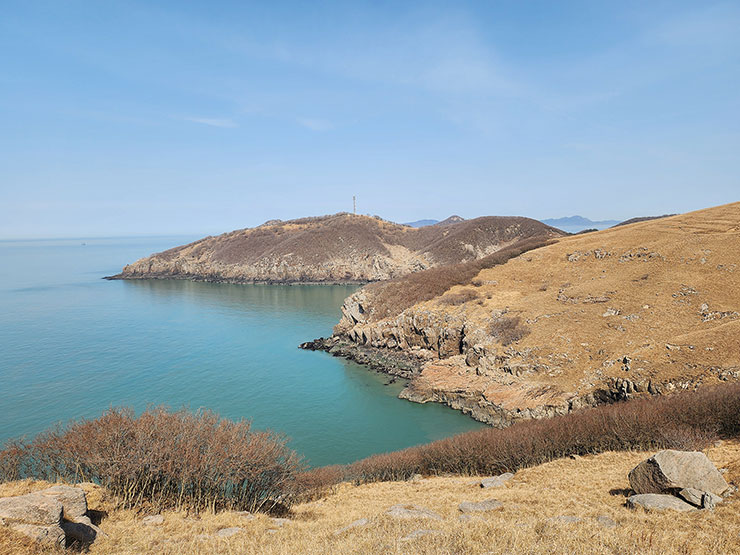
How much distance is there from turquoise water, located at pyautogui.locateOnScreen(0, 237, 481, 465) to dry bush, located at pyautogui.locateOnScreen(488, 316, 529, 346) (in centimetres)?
1015

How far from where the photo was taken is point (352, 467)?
2600 centimetres

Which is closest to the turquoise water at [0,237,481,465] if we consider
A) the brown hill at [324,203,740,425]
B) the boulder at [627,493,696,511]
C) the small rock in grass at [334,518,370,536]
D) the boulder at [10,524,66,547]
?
the brown hill at [324,203,740,425]

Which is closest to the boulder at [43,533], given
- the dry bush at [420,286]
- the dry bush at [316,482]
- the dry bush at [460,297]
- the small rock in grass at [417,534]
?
the small rock in grass at [417,534]

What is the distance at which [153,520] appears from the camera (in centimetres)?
1338

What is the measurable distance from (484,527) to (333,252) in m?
134

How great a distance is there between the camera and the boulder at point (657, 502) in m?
12.4

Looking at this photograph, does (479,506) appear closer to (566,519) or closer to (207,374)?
(566,519)

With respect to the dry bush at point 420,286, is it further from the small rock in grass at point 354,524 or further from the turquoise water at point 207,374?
the small rock in grass at point 354,524

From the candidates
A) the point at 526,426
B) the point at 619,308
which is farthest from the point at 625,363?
the point at 526,426

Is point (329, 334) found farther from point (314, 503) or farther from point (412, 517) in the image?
point (412, 517)

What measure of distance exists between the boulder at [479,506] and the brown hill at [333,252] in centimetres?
11722

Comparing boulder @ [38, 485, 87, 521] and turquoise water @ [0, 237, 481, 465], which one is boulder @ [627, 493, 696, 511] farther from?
turquoise water @ [0, 237, 481, 465]

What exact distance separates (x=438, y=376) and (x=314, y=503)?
26972 millimetres

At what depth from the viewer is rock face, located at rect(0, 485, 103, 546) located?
9938mm
